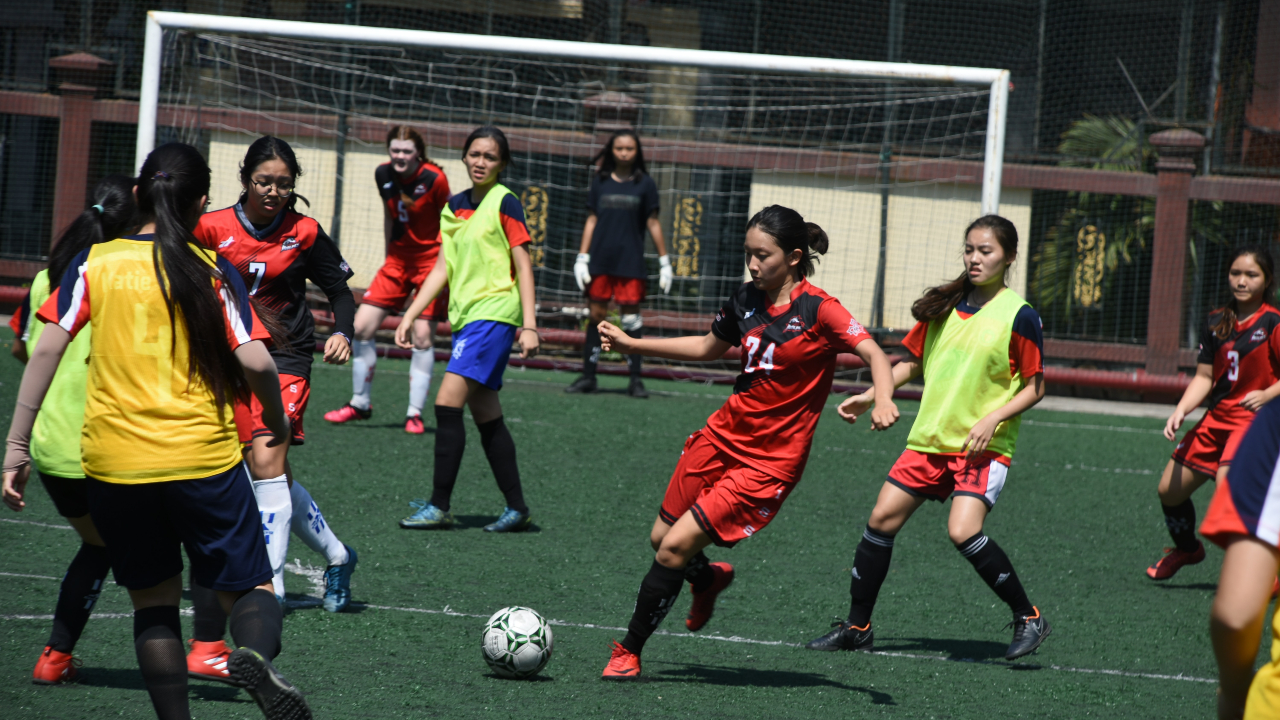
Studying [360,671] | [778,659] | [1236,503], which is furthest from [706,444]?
[1236,503]

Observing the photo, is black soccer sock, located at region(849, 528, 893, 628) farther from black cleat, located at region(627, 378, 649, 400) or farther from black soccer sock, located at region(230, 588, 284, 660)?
black cleat, located at region(627, 378, 649, 400)

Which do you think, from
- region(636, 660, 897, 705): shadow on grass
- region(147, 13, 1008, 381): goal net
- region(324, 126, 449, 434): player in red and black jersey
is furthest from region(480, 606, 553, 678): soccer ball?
region(147, 13, 1008, 381): goal net

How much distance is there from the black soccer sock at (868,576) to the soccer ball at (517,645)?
1.28 m

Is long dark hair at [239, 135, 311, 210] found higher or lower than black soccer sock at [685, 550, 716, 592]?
higher

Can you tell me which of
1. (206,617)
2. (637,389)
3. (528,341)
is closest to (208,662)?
(206,617)

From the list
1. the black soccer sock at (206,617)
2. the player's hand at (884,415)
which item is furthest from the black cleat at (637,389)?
the black soccer sock at (206,617)

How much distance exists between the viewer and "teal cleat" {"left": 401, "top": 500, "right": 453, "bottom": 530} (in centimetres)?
579

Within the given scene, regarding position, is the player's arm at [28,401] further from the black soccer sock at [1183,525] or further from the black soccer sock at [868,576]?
the black soccer sock at [1183,525]

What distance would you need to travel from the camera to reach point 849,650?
4.45 m

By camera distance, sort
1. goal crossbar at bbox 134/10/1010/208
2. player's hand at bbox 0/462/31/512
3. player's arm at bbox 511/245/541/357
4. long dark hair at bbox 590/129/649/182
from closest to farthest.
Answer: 1. player's hand at bbox 0/462/31/512
2. player's arm at bbox 511/245/541/357
3. goal crossbar at bbox 134/10/1010/208
4. long dark hair at bbox 590/129/649/182

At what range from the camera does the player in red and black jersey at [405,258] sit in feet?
25.4

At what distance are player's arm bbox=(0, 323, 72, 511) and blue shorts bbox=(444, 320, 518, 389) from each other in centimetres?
296

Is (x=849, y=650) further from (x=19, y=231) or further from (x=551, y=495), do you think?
(x=19, y=231)

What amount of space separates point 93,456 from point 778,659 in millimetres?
2495
